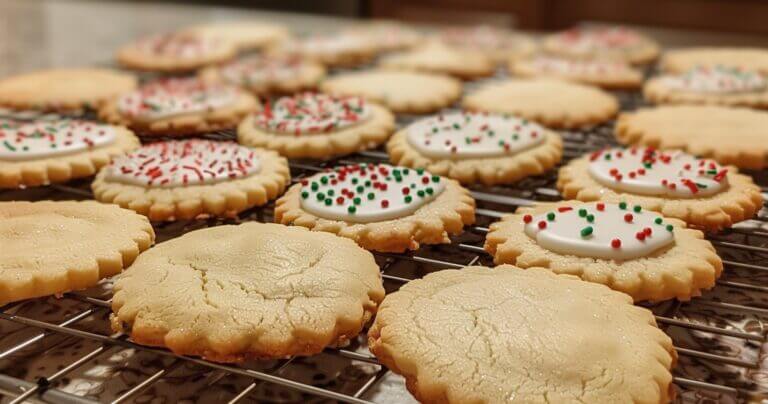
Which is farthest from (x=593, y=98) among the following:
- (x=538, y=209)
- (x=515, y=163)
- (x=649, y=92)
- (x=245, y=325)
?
(x=245, y=325)

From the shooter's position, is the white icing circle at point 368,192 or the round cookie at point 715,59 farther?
the round cookie at point 715,59

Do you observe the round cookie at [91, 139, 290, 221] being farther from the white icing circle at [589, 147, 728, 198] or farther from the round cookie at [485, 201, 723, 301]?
the white icing circle at [589, 147, 728, 198]

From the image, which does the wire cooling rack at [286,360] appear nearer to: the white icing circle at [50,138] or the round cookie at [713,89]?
the white icing circle at [50,138]

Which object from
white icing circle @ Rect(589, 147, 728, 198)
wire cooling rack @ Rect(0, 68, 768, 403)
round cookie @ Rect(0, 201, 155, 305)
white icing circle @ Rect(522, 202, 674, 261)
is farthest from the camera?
white icing circle @ Rect(589, 147, 728, 198)

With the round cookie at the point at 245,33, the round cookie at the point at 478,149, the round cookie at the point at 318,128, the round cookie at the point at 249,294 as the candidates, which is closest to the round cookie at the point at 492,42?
the round cookie at the point at 245,33

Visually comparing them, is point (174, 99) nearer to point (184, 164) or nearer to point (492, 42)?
point (184, 164)

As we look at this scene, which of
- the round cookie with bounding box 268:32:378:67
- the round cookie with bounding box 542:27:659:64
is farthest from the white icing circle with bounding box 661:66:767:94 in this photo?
the round cookie with bounding box 268:32:378:67

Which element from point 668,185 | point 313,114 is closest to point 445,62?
point 313,114
